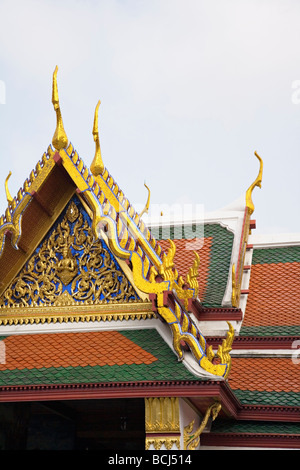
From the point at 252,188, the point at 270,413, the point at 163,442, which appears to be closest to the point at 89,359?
the point at 163,442

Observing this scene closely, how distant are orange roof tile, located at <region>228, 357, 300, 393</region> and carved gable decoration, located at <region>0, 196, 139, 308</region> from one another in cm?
164

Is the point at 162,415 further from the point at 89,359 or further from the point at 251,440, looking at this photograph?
the point at 251,440

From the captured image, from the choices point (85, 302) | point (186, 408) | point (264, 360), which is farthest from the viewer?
point (264, 360)

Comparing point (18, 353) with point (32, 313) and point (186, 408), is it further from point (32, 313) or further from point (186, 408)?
point (186, 408)

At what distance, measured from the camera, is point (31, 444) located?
29.5ft

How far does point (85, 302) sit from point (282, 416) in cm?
248

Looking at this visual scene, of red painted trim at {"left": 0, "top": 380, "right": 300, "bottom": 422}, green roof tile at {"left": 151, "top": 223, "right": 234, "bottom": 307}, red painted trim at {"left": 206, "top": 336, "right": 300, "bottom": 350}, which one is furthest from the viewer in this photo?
green roof tile at {"left": 151, "top": 223, "right": 234, "bottom": 307}

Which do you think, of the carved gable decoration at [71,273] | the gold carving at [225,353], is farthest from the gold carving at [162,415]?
the carved gable decoration at [71,273]

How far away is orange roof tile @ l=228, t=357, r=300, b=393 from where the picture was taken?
786 centimetres

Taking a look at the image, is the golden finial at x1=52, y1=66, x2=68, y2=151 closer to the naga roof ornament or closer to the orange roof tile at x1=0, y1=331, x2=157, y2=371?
the naga roof ornament

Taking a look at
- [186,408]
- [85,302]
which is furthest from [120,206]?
[186,408]

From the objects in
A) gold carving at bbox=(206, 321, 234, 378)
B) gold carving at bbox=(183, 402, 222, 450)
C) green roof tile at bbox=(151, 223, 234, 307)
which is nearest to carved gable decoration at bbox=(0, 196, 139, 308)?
gold carving at bbox=(206, 321, 234, 378)
